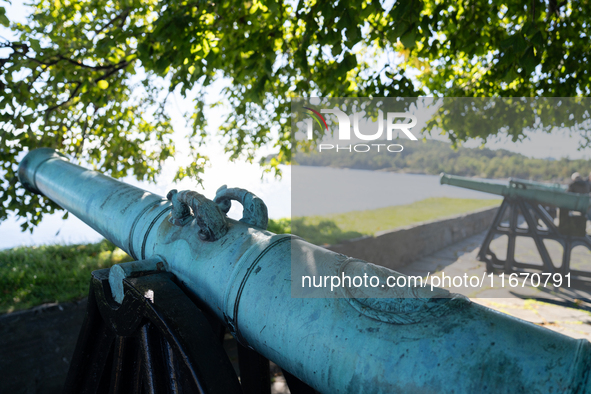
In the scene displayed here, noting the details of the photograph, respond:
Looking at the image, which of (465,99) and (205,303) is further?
(465,99)

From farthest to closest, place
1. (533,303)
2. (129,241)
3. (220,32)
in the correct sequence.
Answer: (533,303) < (220,32) < (129,241)

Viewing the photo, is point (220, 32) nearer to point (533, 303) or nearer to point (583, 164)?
point (533, 303)

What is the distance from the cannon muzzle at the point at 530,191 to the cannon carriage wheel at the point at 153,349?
20.5ft

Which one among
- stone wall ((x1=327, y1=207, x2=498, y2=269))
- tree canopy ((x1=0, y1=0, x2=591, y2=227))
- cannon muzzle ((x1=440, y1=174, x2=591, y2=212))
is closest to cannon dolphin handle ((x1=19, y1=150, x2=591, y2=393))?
tree canopy ((x1=0, y1=0, x2=591, y2=227))

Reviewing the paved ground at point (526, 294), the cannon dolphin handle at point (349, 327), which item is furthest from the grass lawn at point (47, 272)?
the paved ground at point (526, 294)

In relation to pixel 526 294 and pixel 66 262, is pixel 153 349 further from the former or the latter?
pixel 526 294

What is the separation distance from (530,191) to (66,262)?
7.11 metres

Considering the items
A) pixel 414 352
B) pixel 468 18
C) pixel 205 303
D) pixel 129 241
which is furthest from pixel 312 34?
pixel 414 352

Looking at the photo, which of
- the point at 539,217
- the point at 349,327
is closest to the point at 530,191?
the point at 539,217

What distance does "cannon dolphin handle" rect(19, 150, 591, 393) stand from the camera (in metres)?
0.75

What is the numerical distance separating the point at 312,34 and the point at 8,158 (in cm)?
345

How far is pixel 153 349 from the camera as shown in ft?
4.40

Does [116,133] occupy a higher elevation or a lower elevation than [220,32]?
lower

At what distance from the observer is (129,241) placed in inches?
66.7
